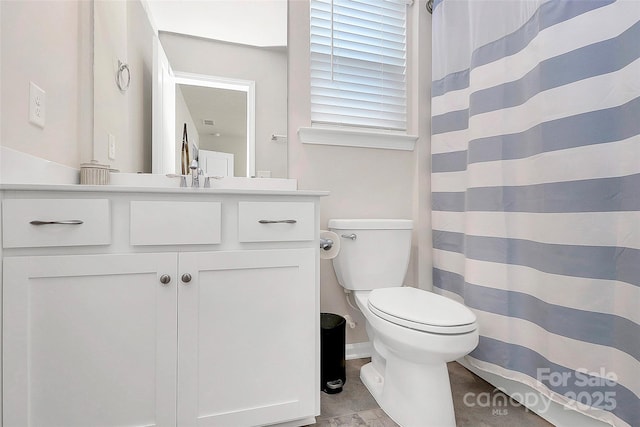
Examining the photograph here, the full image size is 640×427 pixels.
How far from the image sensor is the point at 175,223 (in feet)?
3.16

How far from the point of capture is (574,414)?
1099mm

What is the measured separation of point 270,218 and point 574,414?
1278 millimetres

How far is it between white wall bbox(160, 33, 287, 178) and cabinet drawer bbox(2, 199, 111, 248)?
30.6 inches

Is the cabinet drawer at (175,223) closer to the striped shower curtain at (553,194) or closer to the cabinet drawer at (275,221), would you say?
the cabinet drawer at (275,221)

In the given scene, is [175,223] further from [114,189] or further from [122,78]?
[122,78]

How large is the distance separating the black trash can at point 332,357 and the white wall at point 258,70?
0.78m

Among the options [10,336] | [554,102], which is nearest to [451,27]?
[554,102]

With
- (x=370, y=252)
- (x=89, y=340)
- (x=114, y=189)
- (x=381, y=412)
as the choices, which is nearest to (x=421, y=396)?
(x=381, y=412)

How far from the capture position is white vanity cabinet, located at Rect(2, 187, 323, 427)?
85 centimetres

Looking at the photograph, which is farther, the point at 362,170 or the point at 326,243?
the point at 362,170

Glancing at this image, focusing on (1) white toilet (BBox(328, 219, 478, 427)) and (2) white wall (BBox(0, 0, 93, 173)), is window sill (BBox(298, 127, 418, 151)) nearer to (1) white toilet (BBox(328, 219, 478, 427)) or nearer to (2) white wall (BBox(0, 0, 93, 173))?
(1) white toilet (BBox(328, 219, 478, 427))

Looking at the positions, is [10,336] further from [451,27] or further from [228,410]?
[451,27]

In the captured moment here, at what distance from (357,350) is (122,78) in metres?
Result: 1.80

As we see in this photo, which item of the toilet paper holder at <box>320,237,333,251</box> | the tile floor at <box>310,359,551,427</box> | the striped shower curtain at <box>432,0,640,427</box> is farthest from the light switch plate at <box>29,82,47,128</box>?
the striped shower curtain at <box>432,0,640,427</box>
